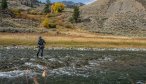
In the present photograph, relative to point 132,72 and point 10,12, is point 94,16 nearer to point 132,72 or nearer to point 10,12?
point 10,12

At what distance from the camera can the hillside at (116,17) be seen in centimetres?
12394

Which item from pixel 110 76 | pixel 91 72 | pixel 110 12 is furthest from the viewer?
pixel 110 12

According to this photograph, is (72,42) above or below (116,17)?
above

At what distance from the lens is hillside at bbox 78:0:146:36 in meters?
124

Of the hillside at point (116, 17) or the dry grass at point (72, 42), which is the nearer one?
the dry grass at point (72, 42)

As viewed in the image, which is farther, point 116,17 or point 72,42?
point 116,17

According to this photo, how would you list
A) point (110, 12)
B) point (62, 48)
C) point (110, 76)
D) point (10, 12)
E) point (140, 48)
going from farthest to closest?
point (110, 12), point (10, 12), point (140, 48), point (62, 48), point (110, 76)

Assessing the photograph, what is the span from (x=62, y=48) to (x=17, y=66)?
33.2 metres

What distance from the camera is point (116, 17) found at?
137m

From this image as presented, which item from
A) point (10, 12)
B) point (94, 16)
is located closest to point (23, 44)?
point (10, 12)

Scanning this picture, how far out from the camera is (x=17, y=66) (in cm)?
3797

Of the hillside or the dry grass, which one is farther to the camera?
the hillside

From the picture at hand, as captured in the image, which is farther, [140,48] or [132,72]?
[140,48]

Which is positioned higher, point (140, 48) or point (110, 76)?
point (110, 76)
